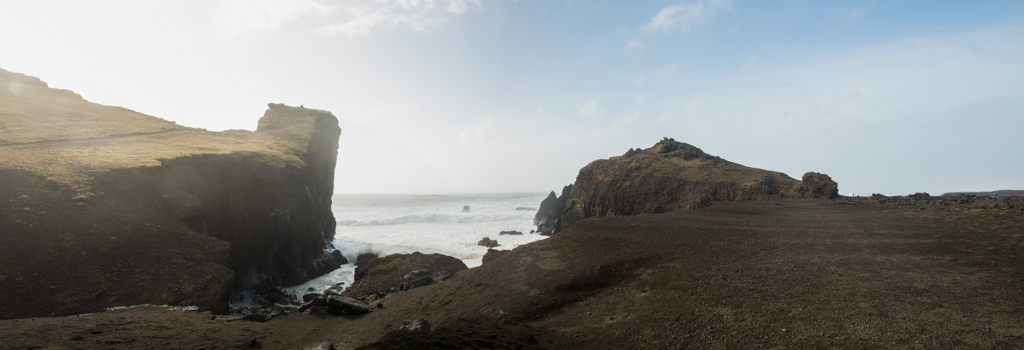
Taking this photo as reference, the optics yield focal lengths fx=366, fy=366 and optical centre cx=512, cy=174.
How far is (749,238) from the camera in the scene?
1067 centimetres

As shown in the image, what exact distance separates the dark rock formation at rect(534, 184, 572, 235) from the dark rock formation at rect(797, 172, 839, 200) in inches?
784

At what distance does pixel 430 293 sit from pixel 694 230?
27.9 feet

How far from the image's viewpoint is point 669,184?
2844cm

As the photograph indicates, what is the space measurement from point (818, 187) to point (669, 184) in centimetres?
892

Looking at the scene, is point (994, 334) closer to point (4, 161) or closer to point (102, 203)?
point (102, 203)

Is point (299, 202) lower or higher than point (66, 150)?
lower

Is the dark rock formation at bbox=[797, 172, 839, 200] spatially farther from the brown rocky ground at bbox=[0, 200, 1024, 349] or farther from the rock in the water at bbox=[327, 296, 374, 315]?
the rock in the water at bbox=[327, 296, 374, 315]

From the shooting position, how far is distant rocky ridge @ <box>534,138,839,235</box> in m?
24.5

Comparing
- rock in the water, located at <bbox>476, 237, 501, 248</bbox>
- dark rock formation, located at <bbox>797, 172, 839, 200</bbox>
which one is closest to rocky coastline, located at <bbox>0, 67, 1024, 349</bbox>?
dark rock formation, located at <bbox>797, 172, 839, 200</bbox>

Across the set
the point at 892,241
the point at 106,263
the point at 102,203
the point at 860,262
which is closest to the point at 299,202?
the point at 102,203

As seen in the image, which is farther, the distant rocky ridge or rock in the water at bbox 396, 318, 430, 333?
the distant rocky ridge

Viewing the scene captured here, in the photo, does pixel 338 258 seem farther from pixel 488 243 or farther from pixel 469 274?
pixel 469 274

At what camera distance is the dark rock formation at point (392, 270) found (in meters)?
13.5

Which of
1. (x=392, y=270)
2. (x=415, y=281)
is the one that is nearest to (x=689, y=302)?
(x=415, y=281)
